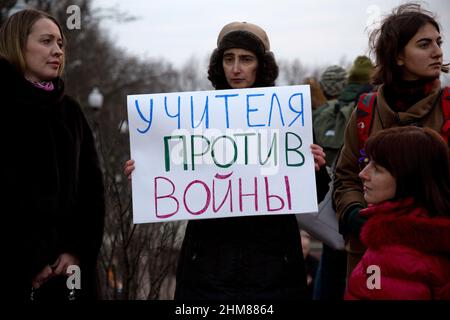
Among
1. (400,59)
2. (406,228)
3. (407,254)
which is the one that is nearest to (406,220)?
(406,228)

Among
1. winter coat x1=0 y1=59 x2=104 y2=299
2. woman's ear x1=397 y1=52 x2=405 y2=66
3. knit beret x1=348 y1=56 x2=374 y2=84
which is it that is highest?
knit beret x1=348 y1=56 x2=374 y2=84

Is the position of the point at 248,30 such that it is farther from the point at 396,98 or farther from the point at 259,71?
the point at 396,98

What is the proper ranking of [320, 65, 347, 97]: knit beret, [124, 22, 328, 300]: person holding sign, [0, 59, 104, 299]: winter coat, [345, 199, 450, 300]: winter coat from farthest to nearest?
1. [320, 65, 347, 97]: knit beret
2. [124, 22, 328, 300]: person holding sign
3. [0, 59, 104, 299]: winter coat
4. [345, 199, 450, 300]: winter coat

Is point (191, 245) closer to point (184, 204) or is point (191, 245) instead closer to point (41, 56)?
point (184, 204)

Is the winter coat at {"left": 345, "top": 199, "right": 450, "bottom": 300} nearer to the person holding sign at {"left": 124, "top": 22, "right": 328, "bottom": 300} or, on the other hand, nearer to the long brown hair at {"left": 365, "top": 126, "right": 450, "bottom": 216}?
the long brown hair at {"left": 365, "top": 126, "right": 450, "bottom": 216}

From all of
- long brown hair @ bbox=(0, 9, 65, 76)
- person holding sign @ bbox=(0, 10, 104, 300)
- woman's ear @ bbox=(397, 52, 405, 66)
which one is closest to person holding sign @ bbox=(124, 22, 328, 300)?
person holding sign @ bbox=(0, 10, 104, 300)

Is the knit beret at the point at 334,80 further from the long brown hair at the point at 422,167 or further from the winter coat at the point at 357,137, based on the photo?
the long brown hair at the point at 422,167

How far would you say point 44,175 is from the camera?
3.96 m

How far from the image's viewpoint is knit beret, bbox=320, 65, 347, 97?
683cm

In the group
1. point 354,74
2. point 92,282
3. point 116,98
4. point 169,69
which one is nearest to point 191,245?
point 92,282

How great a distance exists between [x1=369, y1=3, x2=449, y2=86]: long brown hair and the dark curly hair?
528 mm

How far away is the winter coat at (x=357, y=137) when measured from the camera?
406cm

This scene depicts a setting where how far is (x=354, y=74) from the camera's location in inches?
241
